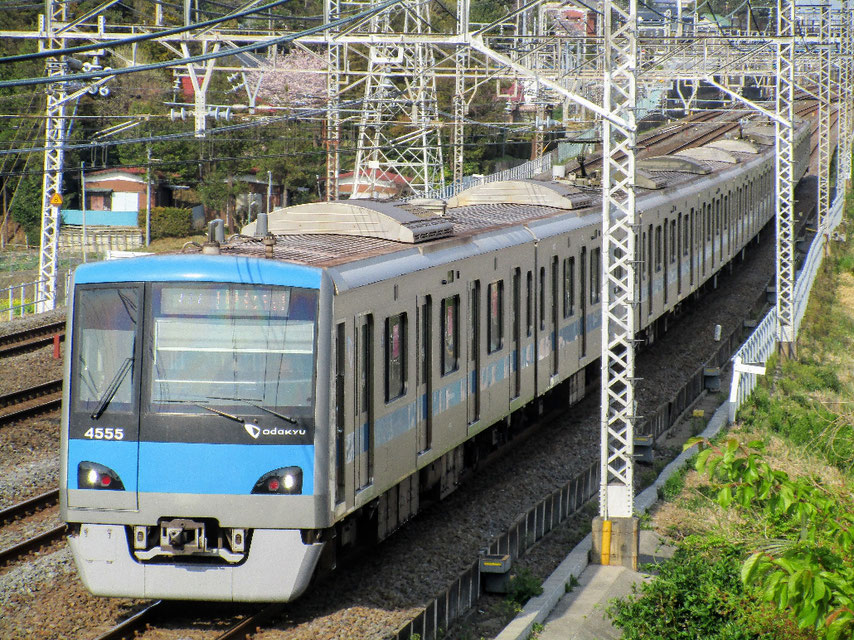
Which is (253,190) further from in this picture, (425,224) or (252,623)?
(252,623)

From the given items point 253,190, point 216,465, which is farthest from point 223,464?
point 253,190

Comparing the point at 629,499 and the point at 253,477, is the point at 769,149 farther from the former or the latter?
the point at 253,477

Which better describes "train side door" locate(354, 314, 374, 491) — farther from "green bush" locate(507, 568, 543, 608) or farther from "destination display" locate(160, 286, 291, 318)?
"green bush" locate(507, 568, 543, 608)

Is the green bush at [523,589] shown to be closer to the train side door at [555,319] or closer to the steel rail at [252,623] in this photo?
the steel rail at [252,623]

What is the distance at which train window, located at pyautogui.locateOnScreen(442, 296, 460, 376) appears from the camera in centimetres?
1069

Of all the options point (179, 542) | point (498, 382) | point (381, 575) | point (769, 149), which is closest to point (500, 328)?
point (498, 382)

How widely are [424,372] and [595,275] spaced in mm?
5762

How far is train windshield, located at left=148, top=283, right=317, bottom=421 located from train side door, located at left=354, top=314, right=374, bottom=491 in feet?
2.32

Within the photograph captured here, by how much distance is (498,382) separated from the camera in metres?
12.3

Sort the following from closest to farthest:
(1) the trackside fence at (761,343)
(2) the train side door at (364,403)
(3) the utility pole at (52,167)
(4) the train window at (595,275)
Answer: (2) the train side door at (364,403)
(4) the train window at (595,275)
(1) the trackside fence at (761,343)
(3) the utility pole at (52,167)

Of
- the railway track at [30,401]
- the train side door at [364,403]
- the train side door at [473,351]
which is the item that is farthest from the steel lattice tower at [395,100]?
the train side door at [364,403]

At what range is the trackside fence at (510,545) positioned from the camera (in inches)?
325

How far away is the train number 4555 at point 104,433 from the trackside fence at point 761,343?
9.82m

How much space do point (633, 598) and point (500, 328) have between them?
13.5 ft
